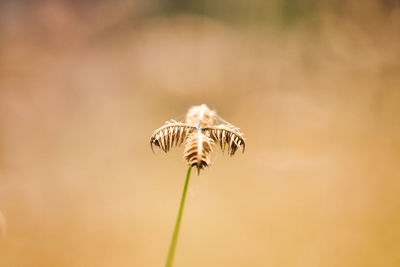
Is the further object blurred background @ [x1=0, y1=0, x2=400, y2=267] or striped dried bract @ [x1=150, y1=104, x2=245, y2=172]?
blurred background @ [x1=0, y1=0, x2=400, y2=267]

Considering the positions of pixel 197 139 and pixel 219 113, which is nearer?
pixel 197 139

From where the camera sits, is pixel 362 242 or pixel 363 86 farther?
pixel 363 86

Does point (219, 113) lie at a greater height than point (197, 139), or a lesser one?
greater

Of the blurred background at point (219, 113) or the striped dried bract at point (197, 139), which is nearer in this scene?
the striped dried bract at point (197, 139)

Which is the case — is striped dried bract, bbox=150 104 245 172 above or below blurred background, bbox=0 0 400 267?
below

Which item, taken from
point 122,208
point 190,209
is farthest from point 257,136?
point 122,208

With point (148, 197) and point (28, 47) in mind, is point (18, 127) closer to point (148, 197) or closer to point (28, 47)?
point (28, 47)

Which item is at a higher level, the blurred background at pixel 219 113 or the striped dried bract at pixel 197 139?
the blurred background at pixel 219 113

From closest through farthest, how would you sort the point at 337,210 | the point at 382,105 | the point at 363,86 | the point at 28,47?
the point at 337,210 < the point at 382,105 < the point at 363,86 < the point at 28,47
